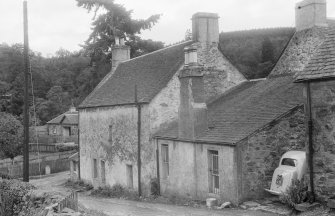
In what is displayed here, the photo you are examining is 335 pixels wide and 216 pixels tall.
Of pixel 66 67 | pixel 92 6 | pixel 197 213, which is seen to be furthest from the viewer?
pixel 66 67

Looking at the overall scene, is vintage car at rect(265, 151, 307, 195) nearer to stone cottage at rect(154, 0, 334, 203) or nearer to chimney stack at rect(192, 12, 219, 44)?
stone cottage at rect(154, 0, 334, 203)

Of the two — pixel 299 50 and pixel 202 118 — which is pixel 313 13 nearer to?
pixel 299 50

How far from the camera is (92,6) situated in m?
47.6

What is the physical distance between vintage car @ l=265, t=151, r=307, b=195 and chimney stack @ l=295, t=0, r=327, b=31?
7.98 meters

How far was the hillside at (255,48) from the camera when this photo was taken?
196ft

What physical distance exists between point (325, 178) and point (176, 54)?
45.6 ft

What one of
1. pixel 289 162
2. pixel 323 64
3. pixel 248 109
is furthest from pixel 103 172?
pixel 323 64

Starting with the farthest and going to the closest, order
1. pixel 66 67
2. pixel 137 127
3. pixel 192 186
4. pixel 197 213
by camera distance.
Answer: pixel 66 67 → pixel 137 127 → pixel 192 186 → pixel 197 213

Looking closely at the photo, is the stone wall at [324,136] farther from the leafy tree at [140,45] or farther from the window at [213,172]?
the leafy tree at [140,45]

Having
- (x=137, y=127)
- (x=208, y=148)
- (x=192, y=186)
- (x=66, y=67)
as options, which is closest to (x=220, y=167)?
(x=208, y=148)

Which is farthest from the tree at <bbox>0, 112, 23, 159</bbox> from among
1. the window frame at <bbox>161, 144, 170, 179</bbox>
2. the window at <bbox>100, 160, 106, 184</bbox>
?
the window frame at <bbox>161, 144, 170, 179</bbox>

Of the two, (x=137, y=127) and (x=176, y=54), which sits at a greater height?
(x=176, y=54)

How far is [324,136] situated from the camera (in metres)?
14.3

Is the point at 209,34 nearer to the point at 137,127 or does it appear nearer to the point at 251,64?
the point at 137,127
